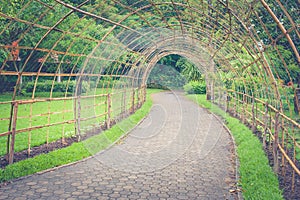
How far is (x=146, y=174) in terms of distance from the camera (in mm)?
6754

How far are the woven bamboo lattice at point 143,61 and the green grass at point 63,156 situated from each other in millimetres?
409

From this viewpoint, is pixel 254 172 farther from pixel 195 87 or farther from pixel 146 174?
pixel 195 87

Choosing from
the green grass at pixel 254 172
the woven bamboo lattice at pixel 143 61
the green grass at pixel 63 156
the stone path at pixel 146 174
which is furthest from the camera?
the woven bamboo lattice at pixel 143 61

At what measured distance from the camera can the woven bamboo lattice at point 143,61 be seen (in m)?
7.41

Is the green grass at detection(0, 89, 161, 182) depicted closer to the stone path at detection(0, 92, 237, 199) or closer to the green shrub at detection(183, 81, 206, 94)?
the stone path at detection(0, 92, 237, 199)

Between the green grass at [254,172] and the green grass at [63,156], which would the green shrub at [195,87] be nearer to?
the green grass at [63,156]

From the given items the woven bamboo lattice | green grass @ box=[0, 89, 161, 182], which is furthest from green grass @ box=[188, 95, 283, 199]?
green grass @ box=[0, 89, 161, 182]

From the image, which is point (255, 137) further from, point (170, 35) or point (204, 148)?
point (170, 35)

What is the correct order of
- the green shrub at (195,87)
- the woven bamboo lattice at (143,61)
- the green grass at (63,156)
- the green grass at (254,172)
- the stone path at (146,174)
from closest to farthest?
the green grass at (254,172) < the stone path at (146,174) < the green grass at (63,156) < the woven bamboo lattice at (143,61) < the green shrub at (195,87)

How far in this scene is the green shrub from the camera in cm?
2375

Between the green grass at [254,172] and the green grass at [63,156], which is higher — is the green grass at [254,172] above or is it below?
above

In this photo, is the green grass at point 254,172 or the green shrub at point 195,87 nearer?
the green grass at point 254,172

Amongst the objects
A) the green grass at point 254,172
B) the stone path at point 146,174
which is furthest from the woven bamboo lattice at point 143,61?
the stone path at point 146,174

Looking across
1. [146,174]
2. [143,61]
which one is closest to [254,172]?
[146,174]
